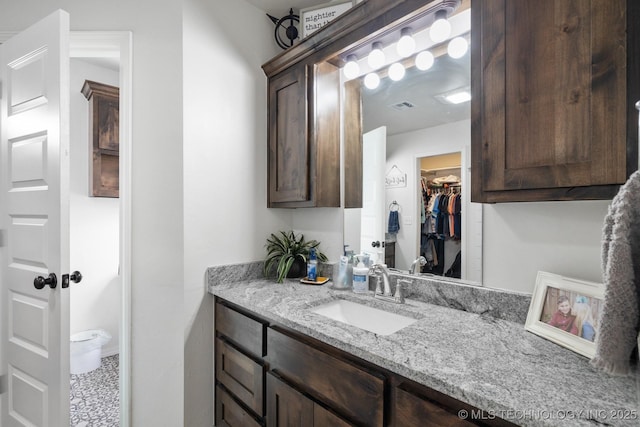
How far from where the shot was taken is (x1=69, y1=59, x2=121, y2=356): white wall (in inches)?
106

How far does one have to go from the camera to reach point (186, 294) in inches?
62.8

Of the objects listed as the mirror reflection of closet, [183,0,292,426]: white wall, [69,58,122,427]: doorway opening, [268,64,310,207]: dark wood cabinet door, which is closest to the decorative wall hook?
[183,0,292,426]: white wall

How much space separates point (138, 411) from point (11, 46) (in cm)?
202

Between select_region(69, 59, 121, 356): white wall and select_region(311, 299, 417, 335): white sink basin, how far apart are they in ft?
7.81

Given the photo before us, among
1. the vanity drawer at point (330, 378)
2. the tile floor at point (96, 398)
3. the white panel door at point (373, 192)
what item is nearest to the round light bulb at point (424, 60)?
the white panel door at point (373, 192)

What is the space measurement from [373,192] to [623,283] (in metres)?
1.13

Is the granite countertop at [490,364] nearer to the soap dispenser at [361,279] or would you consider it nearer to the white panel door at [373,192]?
the soap dispenser at [361,279]

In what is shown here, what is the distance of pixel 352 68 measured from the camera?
1636mm

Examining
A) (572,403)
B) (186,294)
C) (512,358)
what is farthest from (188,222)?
(572,403)

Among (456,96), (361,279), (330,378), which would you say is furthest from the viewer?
(361,279)

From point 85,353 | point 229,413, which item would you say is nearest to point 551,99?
point 229,413

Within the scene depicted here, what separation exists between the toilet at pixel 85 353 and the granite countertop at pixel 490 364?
203 cm

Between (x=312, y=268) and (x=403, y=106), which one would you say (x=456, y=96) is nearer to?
(x=403, y=106)

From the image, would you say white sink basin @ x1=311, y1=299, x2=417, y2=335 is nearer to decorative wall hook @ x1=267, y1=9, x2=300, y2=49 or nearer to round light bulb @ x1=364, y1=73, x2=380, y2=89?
round light bulb @ x1=364, y1=73, x2=380, y2=89
